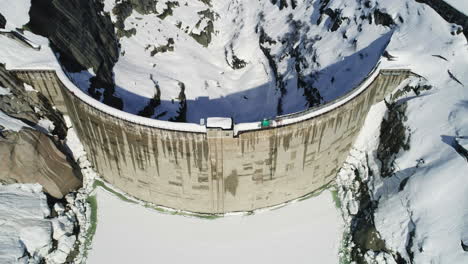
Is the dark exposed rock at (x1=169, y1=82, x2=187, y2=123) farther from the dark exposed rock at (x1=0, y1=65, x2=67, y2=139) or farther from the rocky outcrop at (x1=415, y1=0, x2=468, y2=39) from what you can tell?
the rocky outcrop at (x1=415, y1=0, x2=468, y2=39)

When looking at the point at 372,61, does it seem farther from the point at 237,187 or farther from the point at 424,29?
the point at 237,187

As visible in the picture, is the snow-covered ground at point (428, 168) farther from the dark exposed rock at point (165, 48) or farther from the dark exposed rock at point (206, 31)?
the dark exposed rock at point (165, 48)

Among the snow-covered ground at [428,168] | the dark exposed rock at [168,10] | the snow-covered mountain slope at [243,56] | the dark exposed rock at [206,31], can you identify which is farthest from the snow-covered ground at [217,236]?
the dark exposed rock at [168,10]

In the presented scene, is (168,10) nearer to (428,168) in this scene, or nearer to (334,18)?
(334,18)

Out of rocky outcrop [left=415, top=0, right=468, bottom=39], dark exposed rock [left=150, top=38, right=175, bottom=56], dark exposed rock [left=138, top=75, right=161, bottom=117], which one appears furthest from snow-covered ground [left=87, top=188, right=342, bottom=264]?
rocky outcrop [left=415, top=0, right=468, bottom=39]

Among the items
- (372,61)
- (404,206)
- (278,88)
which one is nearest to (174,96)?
(278,88)

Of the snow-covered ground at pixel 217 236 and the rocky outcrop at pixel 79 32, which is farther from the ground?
the rocky outcrop at pixel 79 32
